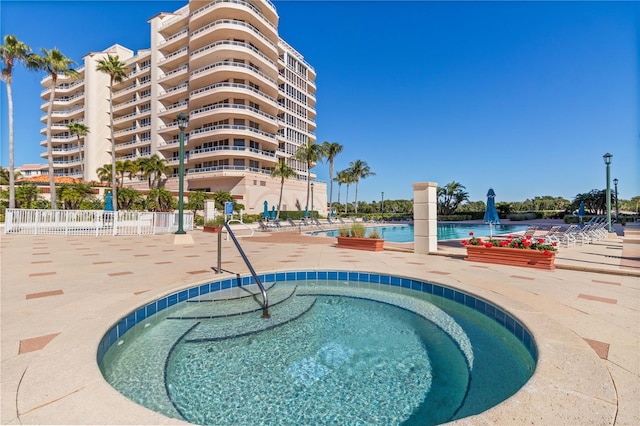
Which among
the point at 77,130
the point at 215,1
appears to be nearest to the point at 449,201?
the point at 215,1

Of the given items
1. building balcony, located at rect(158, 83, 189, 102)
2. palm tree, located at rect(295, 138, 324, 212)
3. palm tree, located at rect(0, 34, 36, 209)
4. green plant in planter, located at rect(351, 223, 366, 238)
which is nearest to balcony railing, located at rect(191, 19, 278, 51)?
building balcony, located at rect(158, 83, 189, 102)

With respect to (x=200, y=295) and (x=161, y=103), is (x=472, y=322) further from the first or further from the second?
(x=161, y=103)

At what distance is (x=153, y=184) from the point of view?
39406 mm

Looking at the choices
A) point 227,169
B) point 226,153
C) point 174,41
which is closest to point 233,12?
point 174,41

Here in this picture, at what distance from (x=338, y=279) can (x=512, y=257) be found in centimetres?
497

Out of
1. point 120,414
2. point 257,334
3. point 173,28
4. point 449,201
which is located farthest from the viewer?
point 449,201

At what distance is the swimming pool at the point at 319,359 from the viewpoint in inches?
104

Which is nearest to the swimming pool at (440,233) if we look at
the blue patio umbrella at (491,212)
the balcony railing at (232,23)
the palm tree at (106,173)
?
the blue patio umbrella at (491,212)

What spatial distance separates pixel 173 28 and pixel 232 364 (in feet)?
172

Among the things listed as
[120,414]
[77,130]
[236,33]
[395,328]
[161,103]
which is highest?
[236,33]

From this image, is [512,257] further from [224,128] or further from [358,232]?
[224,128]

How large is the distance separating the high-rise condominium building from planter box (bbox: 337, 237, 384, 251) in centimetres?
2444

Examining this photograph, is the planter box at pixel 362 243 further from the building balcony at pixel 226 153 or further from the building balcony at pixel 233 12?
the building balcony at pixel 233 12

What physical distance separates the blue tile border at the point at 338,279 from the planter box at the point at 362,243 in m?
4.16
